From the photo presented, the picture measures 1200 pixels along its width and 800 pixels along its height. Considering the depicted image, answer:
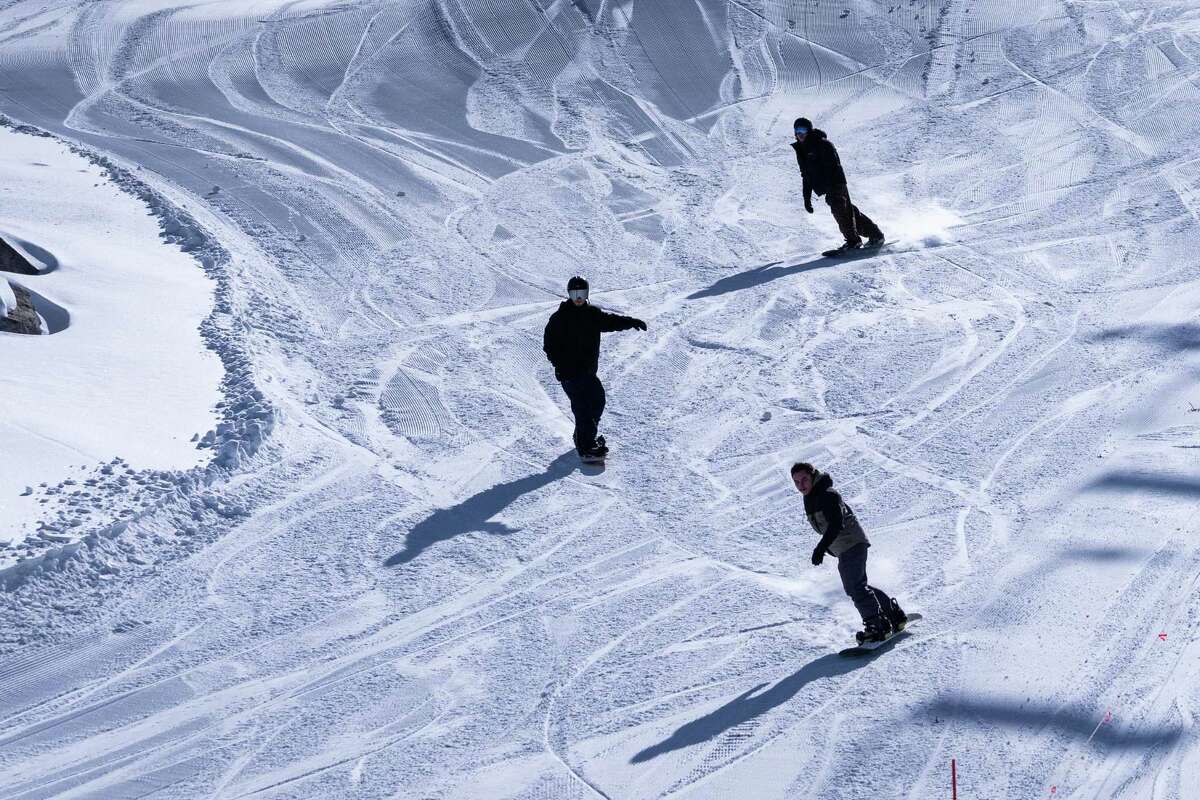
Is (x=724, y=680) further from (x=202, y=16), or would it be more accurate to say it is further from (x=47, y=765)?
(x=202, y=16)

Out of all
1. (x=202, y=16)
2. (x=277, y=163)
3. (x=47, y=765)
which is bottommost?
(x=47, y=765)

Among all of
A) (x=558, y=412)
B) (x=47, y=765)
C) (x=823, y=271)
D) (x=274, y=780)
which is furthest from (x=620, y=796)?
(x=823, y=271)

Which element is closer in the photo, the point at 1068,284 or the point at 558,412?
the point at 558,412

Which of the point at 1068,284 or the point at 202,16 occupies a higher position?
the point at 202,16

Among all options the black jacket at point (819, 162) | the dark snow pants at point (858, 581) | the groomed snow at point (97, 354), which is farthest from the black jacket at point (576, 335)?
the black jacket at point (819, 162)

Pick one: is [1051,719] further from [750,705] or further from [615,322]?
[615,322]
